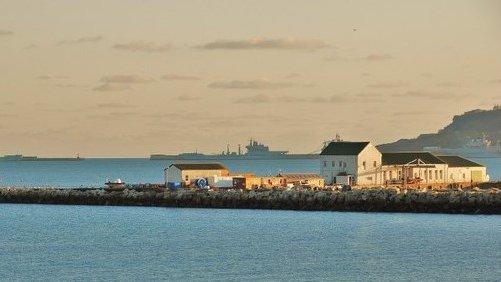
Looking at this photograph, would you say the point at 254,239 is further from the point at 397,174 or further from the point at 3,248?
the point at 397,174

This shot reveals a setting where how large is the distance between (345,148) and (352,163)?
1.45 meters

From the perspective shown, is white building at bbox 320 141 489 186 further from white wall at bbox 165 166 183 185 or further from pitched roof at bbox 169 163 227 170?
white wall at bbox 165 166 183 185

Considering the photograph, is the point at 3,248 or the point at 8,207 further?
the point at 8,207

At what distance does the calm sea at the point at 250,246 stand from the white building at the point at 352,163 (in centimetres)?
1467

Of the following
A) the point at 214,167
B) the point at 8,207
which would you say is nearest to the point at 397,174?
the point at 214,167

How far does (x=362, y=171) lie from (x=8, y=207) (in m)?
28.5

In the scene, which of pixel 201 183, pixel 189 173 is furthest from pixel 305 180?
pixel 189 173

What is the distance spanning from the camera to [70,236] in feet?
227

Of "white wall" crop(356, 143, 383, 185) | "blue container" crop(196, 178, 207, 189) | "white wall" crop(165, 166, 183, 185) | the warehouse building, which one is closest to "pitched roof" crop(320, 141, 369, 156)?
"white wall" crop(356, 143, 383, 185)

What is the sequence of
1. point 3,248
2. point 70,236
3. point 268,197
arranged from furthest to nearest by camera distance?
point 268,197 → point 70,236 → point 3,248

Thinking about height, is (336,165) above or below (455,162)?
below

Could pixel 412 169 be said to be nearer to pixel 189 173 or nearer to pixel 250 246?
pixel 189 173

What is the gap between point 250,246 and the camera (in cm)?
6153

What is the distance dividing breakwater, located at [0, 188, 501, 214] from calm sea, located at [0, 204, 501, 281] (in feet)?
5.58
